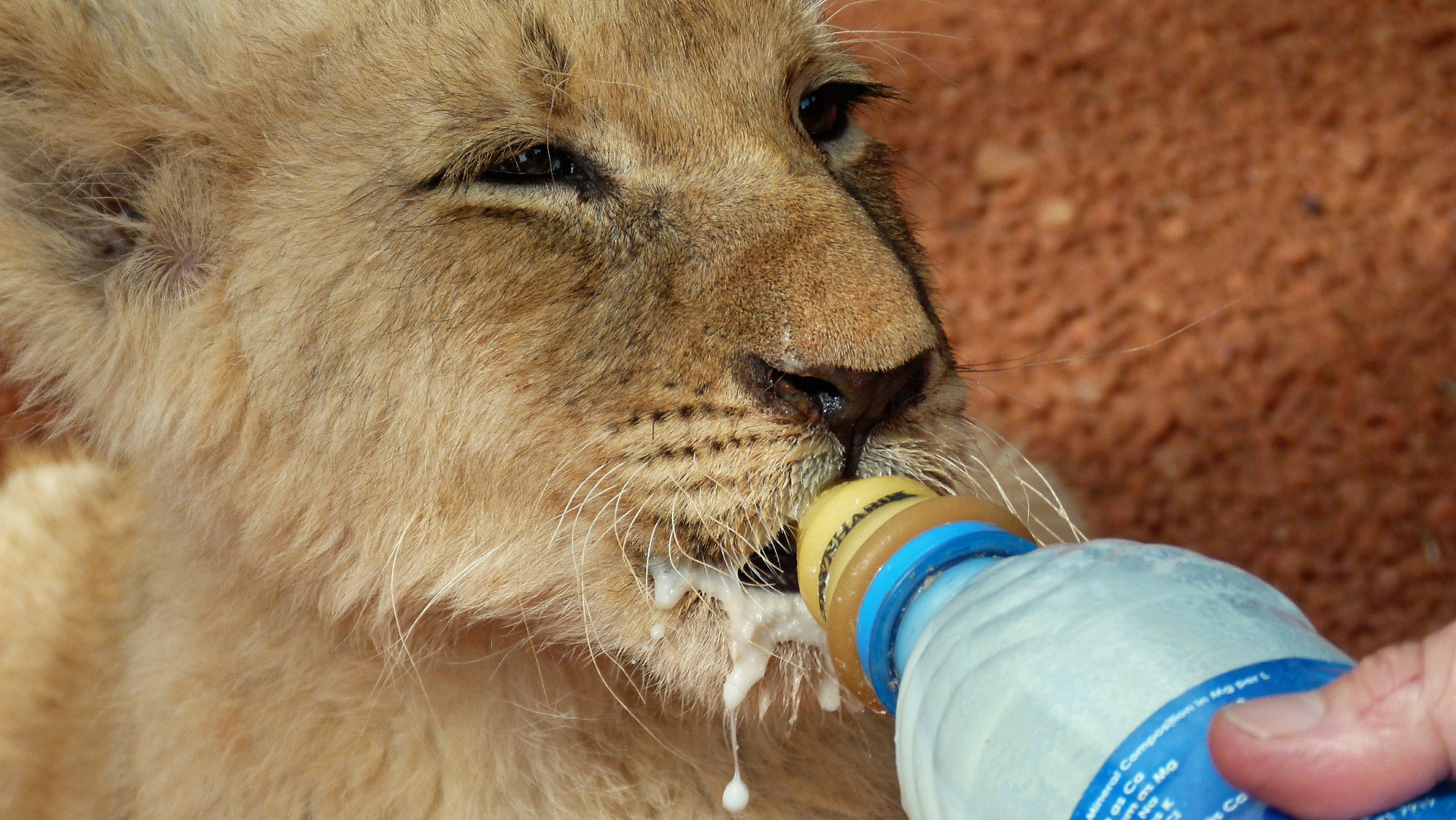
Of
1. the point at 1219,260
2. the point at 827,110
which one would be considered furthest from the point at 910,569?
the point at 1219,260

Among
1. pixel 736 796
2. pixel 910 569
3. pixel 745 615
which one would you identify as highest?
pixel 910 569

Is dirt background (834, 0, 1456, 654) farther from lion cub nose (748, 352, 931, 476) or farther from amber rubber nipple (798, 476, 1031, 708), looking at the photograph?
amber rubber nipple (798, 476, 1031, 708)

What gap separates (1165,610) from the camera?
1.09 meters

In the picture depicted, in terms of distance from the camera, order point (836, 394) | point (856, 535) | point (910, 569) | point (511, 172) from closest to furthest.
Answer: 1. point (910, 569)
2. point (856, 535)
3. point (836, 394)
4. point (511, 172)

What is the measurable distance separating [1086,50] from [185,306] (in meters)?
3.63

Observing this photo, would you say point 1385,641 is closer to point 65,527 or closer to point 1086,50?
point 1086,50

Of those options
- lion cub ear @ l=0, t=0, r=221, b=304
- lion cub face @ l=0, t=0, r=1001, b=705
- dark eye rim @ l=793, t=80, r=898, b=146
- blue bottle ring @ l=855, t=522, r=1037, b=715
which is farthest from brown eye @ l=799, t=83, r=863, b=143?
blue bottle ring @ l=855, t=522, r=1037, b=715

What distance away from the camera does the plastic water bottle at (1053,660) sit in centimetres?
101

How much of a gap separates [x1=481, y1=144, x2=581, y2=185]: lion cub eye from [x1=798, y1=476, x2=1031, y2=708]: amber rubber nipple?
66cm

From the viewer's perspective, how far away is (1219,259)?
4.23 meters

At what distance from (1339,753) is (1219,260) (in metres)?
3.58

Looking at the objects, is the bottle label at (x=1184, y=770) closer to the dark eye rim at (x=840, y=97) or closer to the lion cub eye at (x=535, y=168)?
the lion cub eye at (x=535, y=168)

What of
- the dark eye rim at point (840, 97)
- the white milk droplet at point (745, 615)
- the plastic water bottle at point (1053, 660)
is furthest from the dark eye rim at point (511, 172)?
the plastic water bottle at point (1053, 660)

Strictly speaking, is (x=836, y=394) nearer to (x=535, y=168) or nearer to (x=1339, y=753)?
(x=535, y=168)
